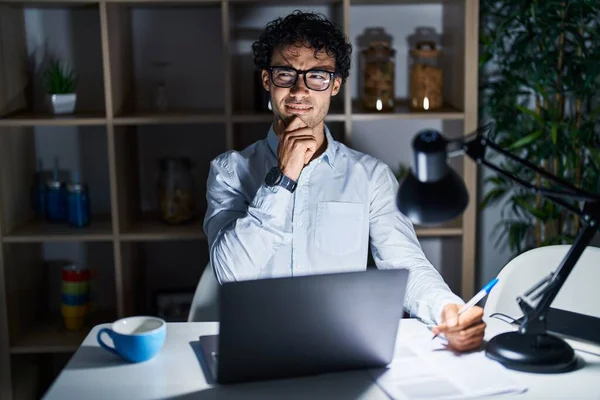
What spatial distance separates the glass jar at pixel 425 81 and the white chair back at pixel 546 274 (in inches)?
39.2

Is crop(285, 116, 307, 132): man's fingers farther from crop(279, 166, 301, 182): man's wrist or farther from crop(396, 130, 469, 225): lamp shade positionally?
crop(396, 130, 469, 225): lamp shade

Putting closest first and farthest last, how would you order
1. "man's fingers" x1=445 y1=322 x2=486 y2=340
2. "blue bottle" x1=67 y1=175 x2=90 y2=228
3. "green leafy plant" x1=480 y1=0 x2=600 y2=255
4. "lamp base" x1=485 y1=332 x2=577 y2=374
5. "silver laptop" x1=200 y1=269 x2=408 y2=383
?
"silver laptop" x1=200 y1=269 x2=408 y2=383 → "lamp base" x1=485 y1=332 x2=577 y2=374 → "man's fingers" x1=445 y1=322 x2=486 y2=340 → "green leafy plant" x1=480 y1=0 x2=600 y2=255 → "blue bottle" x1=67 y1=175 x2=90 y2=228

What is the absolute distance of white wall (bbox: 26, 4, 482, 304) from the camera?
10.3 feet

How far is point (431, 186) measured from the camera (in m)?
1.45

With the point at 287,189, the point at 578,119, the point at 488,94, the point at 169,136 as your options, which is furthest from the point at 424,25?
the point at 287,189

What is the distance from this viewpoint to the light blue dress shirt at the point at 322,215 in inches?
87.4

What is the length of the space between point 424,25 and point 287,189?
1.37 metres

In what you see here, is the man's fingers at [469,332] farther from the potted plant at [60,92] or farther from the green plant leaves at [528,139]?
the potted plant at [60,92]

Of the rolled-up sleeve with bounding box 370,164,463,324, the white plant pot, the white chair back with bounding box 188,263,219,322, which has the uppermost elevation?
the white plant pot

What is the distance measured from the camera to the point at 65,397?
4.69 feet

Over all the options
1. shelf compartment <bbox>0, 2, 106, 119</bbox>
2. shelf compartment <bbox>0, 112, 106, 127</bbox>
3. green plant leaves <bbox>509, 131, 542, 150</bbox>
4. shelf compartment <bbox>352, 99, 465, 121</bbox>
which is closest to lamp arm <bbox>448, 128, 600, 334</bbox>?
shelf compartment <bbox>352, 99, 465, 121</bbox>

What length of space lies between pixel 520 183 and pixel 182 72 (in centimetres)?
198

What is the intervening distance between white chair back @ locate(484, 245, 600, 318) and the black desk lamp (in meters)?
0.48

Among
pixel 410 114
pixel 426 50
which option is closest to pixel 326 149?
pixel 410 114
